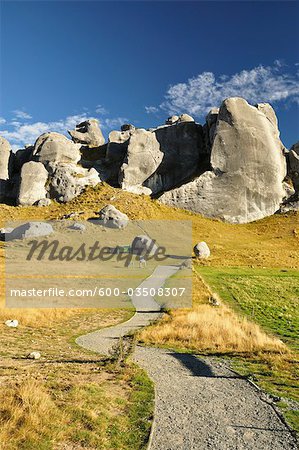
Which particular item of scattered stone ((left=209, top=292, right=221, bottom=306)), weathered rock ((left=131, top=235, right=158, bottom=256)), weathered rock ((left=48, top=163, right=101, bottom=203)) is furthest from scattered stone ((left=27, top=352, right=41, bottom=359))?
weathered rock ((left=48, top=163, right=101, bottom=203))

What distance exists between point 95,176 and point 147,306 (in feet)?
189

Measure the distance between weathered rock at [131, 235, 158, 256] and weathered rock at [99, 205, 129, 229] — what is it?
9.16 meters

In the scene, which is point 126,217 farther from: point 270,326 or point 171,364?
point 171,364

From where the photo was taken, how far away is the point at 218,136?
77.0 meters

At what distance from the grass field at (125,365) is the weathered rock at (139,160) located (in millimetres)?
38598

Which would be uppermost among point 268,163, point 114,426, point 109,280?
point 268,163

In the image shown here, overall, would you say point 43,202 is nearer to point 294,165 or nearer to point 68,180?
point 68,180

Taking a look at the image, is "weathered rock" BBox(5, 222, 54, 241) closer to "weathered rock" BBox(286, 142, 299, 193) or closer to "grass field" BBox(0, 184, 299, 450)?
"grass field" BBox(0, 184, 299, 450)

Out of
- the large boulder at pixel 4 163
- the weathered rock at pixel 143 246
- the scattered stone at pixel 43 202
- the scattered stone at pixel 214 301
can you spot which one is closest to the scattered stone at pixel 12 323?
the scattered stone at pixel 214 301

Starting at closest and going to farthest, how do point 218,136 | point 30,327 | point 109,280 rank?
point 30,327
point 109,280
point 218,136

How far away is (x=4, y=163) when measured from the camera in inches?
3487

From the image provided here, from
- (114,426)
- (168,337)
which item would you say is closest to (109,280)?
(168,337)

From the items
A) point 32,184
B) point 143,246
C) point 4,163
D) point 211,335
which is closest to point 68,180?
point 32,184

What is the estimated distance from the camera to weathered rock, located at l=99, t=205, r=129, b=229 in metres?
59.7
